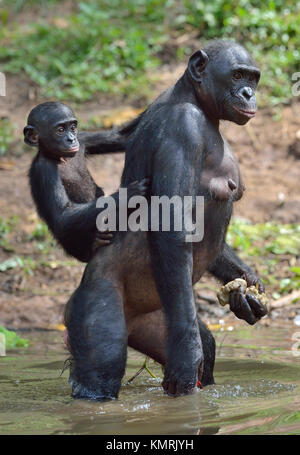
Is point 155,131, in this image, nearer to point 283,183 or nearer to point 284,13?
point 283,183

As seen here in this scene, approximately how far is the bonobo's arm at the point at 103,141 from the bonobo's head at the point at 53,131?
0.35 m

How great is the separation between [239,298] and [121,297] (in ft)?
2.60

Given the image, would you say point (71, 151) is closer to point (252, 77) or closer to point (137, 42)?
point (252, 77)

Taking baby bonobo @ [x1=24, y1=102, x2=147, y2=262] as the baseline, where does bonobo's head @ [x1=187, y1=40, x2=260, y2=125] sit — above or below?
above

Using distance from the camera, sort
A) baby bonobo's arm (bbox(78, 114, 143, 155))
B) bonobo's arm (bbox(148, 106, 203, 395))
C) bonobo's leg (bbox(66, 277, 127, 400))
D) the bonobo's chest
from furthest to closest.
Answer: baby bonobo's arm (bbox(78, 114, 143, 155))
the bonobo's chest
bonobo's leg (bbox(66, 277, 127, 400))
bonobo's arm (bbox(148, 106, 203, 395))

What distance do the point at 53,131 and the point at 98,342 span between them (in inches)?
61.0

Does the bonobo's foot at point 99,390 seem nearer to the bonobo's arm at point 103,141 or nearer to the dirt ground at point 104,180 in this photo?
the bonobo's arm at point 103,141

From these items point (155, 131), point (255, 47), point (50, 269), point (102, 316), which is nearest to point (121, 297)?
point (102, 316)

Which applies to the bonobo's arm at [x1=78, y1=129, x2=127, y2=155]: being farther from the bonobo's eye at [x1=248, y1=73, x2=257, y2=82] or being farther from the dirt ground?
the dirt ground

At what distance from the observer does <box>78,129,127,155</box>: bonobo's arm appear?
6000 mm

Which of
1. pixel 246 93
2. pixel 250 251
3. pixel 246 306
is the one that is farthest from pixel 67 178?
pixel 250 251

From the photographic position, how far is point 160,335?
5.29m

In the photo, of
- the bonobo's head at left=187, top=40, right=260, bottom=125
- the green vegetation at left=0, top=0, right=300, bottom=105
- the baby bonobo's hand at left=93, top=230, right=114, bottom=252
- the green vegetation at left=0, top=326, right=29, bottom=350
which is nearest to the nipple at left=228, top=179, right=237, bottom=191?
the bonobo's head at left=187, top=40, right=260, bottom=125
